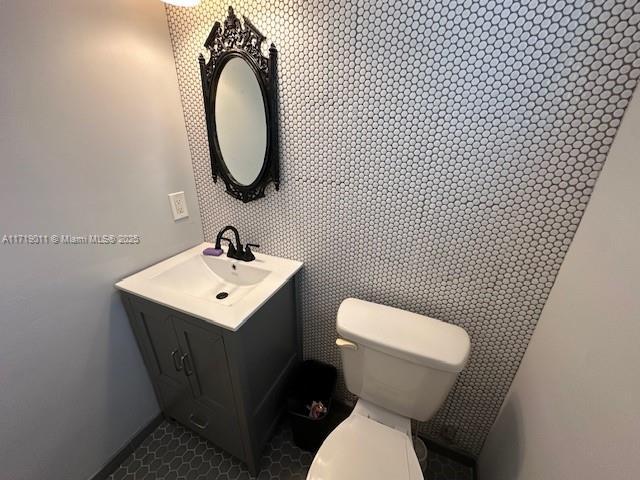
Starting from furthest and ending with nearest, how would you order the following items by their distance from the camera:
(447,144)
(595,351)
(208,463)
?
(208,463) → (447,144) → (595,351)

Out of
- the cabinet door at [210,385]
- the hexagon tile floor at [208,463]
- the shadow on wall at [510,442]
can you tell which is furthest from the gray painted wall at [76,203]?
the shadow on wall at [510,442]

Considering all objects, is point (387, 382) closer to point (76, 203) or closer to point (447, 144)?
point (447, 144)

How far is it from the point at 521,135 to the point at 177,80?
1412 millimetres

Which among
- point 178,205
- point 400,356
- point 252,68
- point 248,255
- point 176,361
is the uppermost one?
point 252,68

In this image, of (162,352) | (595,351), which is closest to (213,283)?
(162,352)

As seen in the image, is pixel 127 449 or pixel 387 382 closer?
pixel 387 382

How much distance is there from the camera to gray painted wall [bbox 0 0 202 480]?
77 cm

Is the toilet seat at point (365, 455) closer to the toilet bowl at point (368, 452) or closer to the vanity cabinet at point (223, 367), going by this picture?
the toilet bowl at point (368, 452)

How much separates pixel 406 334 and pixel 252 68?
120 cm

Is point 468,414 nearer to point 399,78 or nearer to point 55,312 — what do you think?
point 399,78

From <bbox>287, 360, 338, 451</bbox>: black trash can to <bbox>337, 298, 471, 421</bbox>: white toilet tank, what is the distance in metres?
0.32

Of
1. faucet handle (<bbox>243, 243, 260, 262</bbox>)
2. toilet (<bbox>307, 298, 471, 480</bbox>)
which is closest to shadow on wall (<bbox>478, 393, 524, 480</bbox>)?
toilet (<bbox>307, 298, 471, 480</bbox>)

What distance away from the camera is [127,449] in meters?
1.24

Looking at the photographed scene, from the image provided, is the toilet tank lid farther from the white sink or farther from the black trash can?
the black trash can
